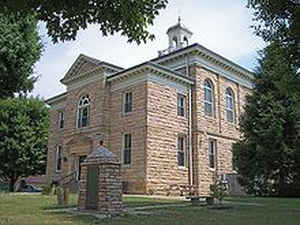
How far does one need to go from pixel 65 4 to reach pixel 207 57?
2226cm

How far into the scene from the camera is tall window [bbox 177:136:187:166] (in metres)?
25.6

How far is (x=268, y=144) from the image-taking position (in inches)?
868

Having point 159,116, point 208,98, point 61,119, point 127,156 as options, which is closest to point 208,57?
point 208,98

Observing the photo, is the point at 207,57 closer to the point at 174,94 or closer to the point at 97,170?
the point at 174,94

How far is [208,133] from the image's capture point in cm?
2720

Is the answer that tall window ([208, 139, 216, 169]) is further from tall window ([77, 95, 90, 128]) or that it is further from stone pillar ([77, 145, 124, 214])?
stone pillar ([77, 145, 124, 214])

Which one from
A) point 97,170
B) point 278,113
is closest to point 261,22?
point 97,170

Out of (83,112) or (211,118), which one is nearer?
(211,118)

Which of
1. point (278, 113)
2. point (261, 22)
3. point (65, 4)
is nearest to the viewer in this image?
point (65, 4)

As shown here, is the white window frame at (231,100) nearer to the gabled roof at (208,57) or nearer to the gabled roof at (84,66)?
the gabled roof at (208,57)

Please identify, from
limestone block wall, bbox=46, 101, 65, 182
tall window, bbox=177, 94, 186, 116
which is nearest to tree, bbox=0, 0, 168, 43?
→ tall window, bbox=177, 94, 186, 116

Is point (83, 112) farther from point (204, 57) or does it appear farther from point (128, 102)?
point (204, 57)

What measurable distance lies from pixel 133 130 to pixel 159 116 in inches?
74.6

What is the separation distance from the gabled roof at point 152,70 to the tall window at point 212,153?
459 centimetres
